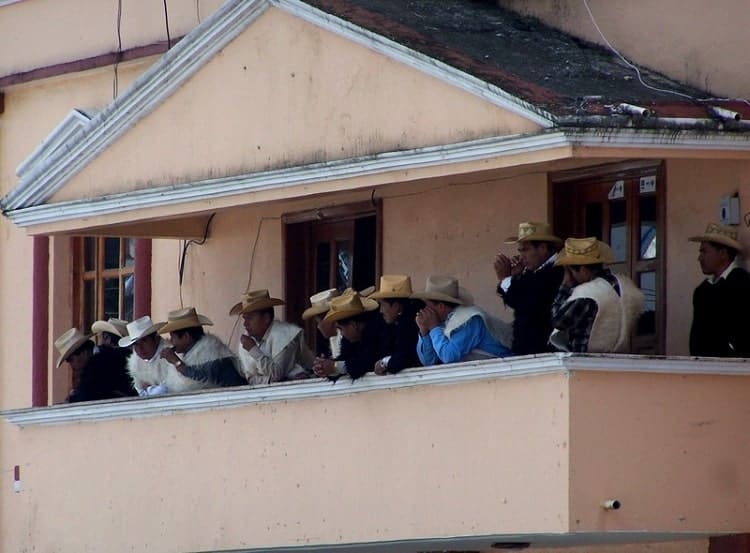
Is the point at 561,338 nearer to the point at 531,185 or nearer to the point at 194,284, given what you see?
the point at 531,185

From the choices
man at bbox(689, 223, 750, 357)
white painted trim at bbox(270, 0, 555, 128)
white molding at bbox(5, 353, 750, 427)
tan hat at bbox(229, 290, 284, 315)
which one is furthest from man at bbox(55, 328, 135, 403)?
man at bbox(689, 223, 750, 357)

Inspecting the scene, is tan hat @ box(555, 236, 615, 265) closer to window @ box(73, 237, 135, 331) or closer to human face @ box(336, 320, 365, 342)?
human face @ box(336, 320, 365, 342)

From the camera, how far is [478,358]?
1572cm

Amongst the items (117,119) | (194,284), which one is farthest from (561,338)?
(194,284)

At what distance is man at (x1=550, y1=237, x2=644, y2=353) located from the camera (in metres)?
15.0

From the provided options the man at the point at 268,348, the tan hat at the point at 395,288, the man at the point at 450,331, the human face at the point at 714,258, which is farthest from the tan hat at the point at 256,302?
the human face at the point at 714,258

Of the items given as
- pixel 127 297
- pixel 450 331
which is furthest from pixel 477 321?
A: pixel 127 297

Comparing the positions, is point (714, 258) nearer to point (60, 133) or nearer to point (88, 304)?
point (60, 133)

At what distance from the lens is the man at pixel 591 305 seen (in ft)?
49.1

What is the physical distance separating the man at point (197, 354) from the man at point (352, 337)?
1458 millimetres

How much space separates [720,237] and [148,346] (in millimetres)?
4982

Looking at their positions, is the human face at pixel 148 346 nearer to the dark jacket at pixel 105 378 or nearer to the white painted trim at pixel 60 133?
the dark jacket at pixel 105 378

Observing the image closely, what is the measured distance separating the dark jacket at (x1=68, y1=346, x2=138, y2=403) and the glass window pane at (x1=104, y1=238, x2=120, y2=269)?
2581 millimetres

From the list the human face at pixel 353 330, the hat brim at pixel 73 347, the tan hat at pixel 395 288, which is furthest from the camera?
the hat brim at pixel 73 347
